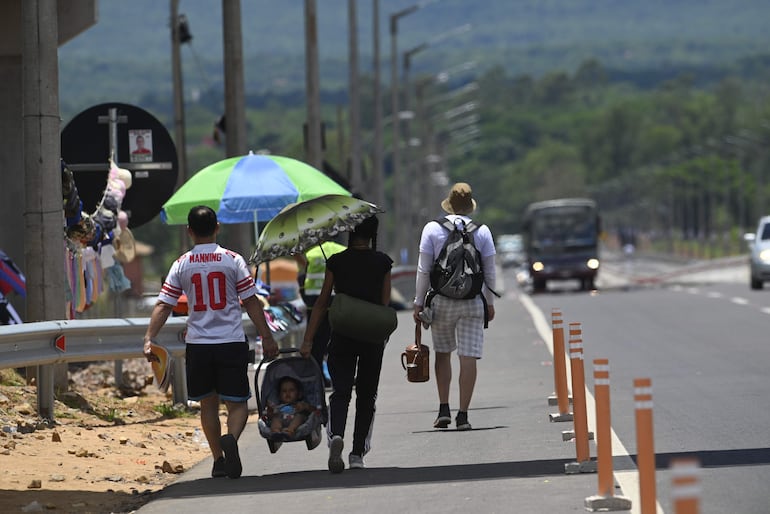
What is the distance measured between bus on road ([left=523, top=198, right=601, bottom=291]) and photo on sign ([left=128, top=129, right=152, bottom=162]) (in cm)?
3794

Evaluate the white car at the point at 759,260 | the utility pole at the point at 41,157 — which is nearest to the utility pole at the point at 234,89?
the utility pole at the point at 41,157

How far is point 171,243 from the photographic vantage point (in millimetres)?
169750

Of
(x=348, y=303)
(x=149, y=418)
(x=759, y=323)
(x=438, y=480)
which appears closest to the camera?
(x=438, y=480)

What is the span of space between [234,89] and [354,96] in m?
23.9

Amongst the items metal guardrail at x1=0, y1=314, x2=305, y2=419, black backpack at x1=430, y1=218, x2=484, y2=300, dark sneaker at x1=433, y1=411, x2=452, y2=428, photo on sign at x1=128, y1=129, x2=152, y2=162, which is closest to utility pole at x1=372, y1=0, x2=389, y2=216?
photo on sign at x1=128, y1=129, x2=152, y2=162

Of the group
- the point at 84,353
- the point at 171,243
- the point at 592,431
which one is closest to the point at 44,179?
the point at 84,353

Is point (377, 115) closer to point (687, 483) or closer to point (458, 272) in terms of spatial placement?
point (458, 272)

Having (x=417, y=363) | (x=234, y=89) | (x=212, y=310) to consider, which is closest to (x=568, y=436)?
(x=417, y=363)

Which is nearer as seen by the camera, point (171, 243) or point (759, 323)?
point (759, 323)

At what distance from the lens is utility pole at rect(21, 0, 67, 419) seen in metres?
15.2

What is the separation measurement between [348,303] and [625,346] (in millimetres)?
12175

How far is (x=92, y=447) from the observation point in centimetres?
1359

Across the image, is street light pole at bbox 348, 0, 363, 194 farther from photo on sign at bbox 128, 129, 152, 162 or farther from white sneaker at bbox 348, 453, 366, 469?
white sneaker at bbox 348, 453, 366, 469

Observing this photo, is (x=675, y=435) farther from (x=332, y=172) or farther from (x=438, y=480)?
(x=332, y=172)
